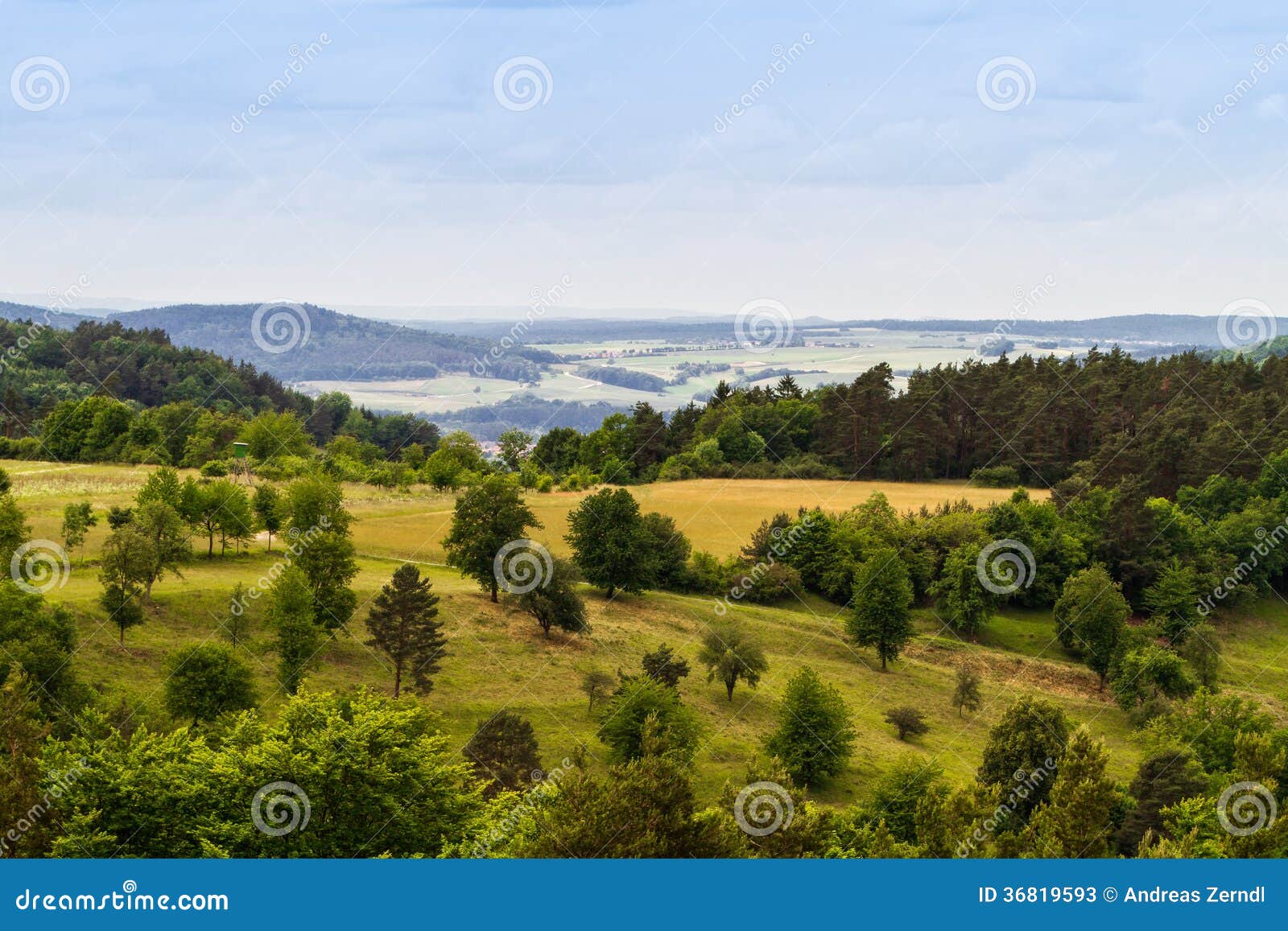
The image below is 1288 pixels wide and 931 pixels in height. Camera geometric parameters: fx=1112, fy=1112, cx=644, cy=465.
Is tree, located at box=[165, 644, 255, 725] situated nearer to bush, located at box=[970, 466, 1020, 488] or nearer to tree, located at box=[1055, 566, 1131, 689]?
tree, located at box=[1055, 566, 1131, 689]

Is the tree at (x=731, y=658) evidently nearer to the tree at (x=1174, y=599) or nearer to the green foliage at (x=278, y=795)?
the green foliage at (x=278, y=795)

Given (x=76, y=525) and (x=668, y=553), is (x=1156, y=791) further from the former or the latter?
(x=76, y=525)

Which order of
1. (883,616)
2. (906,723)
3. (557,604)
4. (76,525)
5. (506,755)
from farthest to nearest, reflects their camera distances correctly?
(883,616)
(557,604)
(76,525)
(906,723)
(506,755)

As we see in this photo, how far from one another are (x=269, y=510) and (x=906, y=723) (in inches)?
1355

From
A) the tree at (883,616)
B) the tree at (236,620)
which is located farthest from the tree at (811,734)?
the tree at (236,620)

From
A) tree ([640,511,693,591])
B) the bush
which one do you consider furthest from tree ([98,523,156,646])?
the bush

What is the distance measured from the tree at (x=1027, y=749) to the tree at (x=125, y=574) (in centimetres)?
3400

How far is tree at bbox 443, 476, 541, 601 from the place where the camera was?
188 feet

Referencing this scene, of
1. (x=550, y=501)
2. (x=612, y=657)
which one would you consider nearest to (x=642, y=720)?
(x=612, y=657)

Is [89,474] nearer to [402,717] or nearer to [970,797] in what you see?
[402,717]

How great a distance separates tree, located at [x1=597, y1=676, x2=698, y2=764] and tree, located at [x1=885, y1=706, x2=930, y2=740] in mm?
10297

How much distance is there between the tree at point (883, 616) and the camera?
59500 mm

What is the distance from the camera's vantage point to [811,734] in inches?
1734

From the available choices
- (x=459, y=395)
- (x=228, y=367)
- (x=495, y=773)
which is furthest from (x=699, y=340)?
(x=495, y=773)
